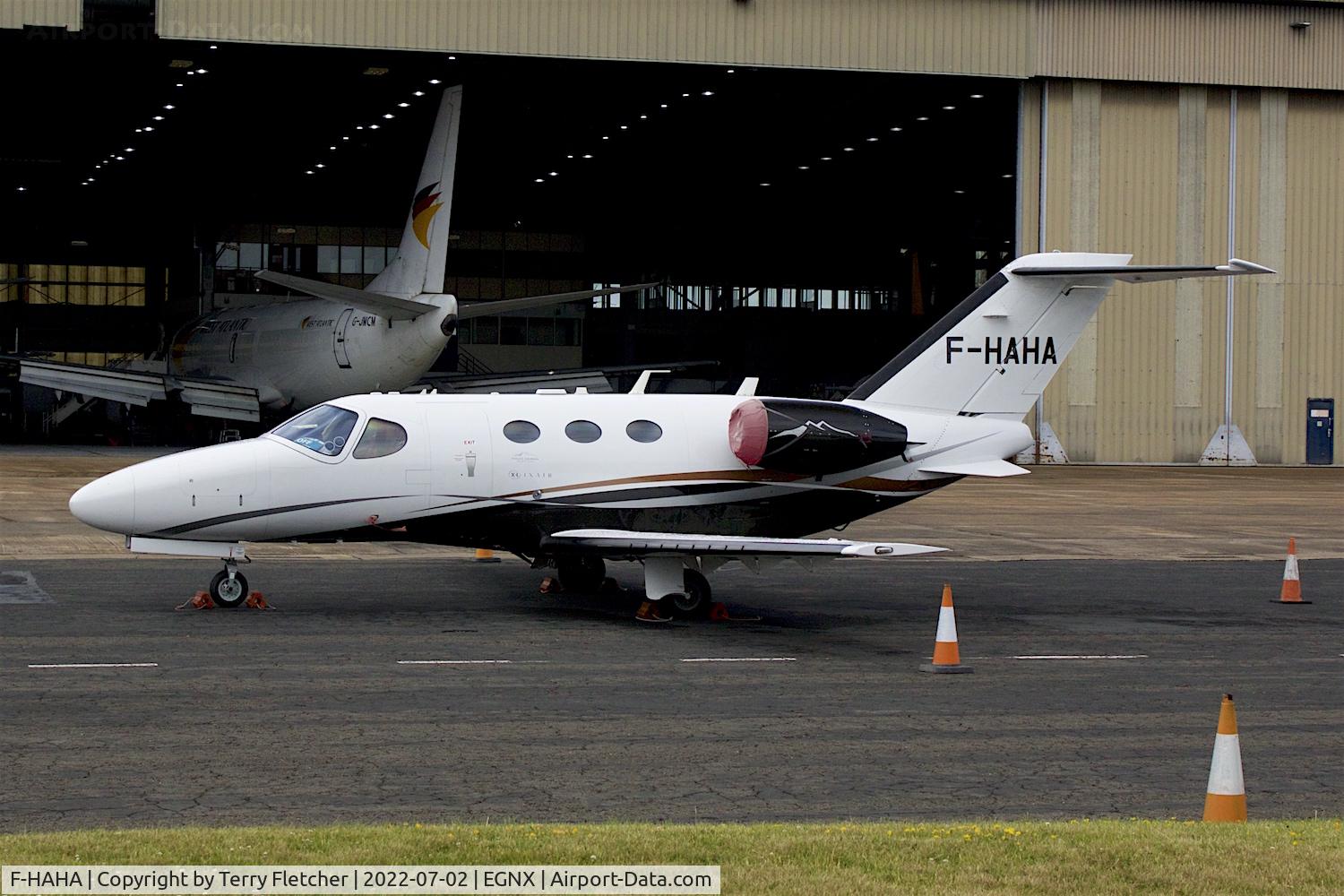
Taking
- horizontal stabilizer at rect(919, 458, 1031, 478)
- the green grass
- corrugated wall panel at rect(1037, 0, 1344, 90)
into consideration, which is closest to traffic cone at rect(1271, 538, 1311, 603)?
horizontal stabilizer at rect(919, 458, 1031, 478)

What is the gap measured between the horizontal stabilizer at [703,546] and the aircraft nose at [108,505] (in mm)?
4129

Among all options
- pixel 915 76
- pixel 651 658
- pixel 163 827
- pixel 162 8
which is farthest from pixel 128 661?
pixel 915 76

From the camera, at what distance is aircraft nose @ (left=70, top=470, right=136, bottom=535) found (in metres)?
15.7

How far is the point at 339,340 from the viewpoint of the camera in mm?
48562

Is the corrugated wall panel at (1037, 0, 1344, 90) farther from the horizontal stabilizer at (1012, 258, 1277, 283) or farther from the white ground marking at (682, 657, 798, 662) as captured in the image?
the white ground marking at (682, 657, 798, 662)

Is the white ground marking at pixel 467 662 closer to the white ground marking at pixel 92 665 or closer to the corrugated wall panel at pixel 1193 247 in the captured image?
the white ground marking at pixel 92 665

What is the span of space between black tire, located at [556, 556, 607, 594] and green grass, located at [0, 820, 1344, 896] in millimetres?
10476

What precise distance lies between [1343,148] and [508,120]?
2587cm

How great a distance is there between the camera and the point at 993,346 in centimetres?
1866


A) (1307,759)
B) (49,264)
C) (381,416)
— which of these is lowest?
(1307,759)

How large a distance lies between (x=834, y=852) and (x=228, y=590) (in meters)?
10.9

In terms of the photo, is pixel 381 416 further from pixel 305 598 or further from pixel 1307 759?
pixel 1307 759

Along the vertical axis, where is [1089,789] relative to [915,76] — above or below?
below
